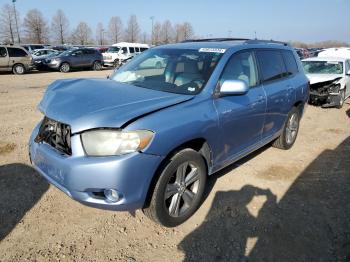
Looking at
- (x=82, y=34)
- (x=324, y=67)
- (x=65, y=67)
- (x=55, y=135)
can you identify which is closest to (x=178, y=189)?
(x=55, y=135)

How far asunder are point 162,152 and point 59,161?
928 millimetres

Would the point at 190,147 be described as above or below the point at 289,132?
above

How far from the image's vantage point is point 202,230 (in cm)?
349

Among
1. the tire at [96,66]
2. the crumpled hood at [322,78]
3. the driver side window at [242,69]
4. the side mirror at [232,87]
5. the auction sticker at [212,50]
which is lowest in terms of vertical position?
the tire at [96,66]

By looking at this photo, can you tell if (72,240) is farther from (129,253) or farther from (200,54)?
(200,54)

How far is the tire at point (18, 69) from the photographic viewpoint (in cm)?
1873

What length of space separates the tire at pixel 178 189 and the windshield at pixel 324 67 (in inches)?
349

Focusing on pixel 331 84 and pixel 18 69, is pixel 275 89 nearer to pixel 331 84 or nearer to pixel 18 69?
pixel 331 84

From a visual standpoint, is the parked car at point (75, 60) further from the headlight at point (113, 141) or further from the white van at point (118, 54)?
the headlight at point (113, 141)

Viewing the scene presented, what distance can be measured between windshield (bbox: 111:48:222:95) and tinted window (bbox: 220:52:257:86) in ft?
0.57

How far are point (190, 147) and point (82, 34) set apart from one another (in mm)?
73423

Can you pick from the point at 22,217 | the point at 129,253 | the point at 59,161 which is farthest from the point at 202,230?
the point at 22,217

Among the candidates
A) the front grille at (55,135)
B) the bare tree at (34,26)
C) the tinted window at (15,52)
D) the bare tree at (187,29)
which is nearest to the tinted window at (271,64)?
the front grille at (55,135)

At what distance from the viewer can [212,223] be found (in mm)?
3625
